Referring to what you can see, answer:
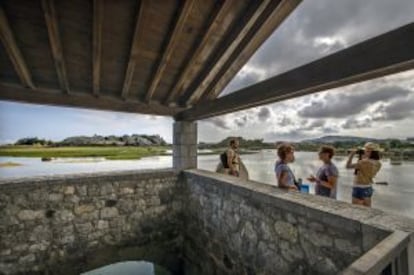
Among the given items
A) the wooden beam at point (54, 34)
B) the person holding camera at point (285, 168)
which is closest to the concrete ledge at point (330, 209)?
the person holding camera at point (285, 168)

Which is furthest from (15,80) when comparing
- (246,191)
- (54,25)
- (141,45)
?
(246,191)

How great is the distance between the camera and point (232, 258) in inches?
122

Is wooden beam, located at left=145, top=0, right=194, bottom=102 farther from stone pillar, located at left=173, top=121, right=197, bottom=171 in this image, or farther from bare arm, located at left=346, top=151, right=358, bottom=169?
bare arm, located at left=346, top=151, right=358, bottom=169

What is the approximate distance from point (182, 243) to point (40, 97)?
3.50 metres

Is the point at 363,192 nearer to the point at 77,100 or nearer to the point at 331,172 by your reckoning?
the point at 331,172

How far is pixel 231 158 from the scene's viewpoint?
4500 millimetres

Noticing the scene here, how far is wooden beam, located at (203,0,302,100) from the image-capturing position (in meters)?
2.69

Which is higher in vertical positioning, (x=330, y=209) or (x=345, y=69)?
(x=345, y=69)

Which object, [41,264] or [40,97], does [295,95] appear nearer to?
[40,97]

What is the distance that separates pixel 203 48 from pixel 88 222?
326cm

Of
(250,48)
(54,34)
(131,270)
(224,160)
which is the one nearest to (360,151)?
(250,48)

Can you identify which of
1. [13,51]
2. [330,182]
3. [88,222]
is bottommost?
[88,222]

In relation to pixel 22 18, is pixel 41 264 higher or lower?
lower

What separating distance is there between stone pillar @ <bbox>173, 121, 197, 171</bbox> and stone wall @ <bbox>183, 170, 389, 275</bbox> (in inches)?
24.4
